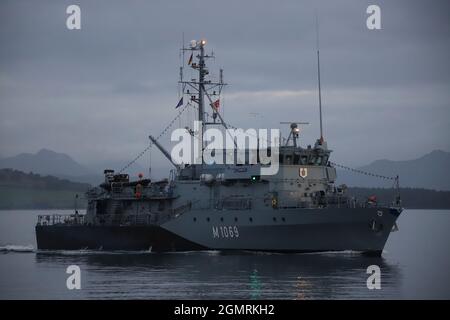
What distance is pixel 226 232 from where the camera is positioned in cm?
4228

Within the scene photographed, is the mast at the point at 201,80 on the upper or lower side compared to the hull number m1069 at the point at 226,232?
upper

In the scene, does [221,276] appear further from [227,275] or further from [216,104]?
[216,104]

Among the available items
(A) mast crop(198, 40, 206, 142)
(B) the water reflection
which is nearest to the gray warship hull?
(B) the water reflection

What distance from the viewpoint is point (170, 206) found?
149 feet

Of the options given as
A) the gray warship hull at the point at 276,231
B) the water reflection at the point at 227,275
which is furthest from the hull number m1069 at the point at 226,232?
the water reflection at the point at 227,275

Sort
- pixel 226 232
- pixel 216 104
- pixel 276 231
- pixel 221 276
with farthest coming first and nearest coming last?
1. pixel 216 104
2. pixel 226 232
3. pixel 276 231
4. pixel 221 276

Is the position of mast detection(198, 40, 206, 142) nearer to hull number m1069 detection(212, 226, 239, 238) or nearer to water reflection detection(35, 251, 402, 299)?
hull number m1069 detection(212, 226, 239, 238)

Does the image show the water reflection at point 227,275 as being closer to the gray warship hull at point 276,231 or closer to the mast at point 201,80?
the gray warship hull at point 276,231

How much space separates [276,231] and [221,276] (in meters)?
6.53

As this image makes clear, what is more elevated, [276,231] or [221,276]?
[276,231]

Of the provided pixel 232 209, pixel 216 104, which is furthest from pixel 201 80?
pixel 232 209

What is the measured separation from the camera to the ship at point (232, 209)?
40688mm

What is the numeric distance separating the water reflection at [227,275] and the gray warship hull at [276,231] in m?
0.52
